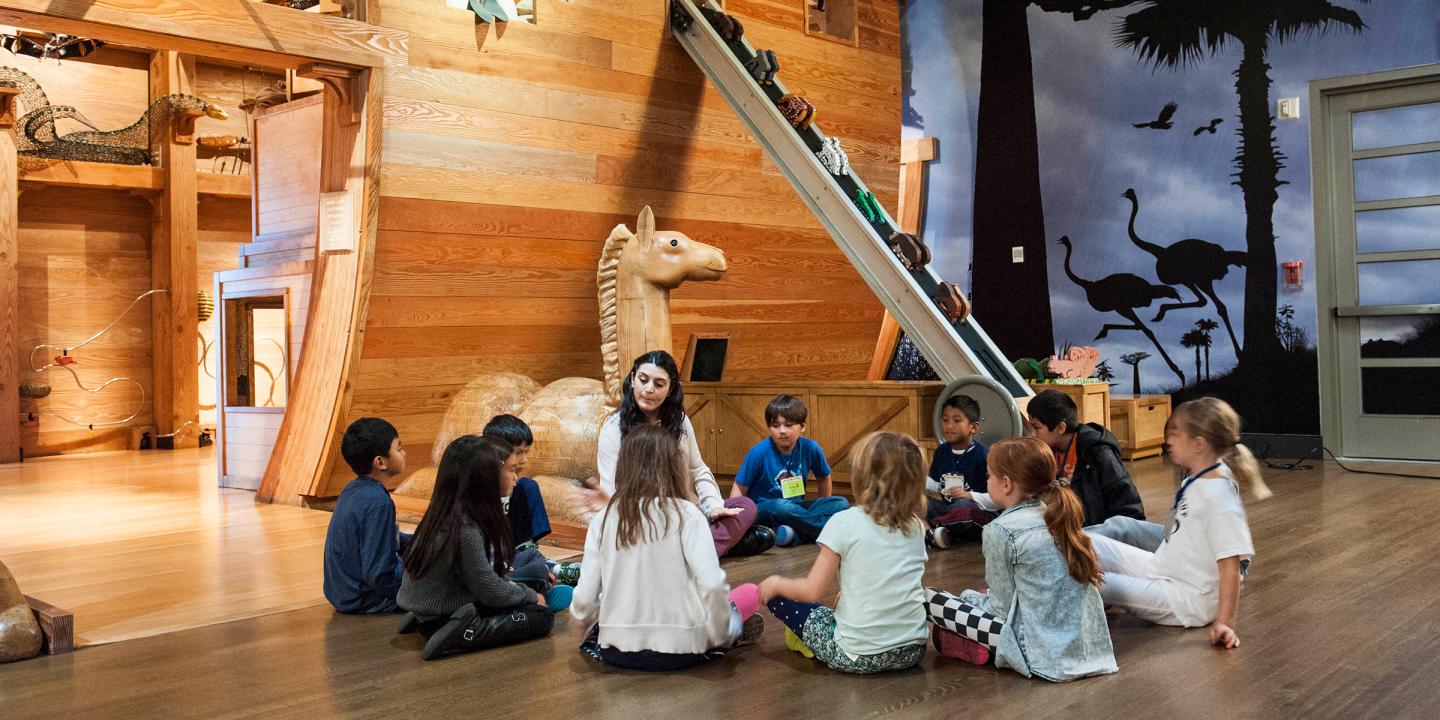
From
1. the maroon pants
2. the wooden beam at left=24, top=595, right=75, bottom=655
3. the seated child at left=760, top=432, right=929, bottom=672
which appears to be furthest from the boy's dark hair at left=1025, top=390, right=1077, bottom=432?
the wooden beam at left=24, top=595, right=75, bottom=655

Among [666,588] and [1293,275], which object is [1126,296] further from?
[666,588]

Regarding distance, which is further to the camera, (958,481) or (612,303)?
(612,303)

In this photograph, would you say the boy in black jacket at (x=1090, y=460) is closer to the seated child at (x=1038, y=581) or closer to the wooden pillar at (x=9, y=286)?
the seated child at (x=1038, y=581)

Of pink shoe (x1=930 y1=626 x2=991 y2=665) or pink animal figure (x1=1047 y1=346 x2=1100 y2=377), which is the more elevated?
pink animal figure (x1=1047 y1=346 x2=1100 y2=377)

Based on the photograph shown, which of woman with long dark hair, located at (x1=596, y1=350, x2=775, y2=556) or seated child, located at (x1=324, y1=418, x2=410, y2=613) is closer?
seated child, located at (x1=324, y1=418, x2=410, y2=613)

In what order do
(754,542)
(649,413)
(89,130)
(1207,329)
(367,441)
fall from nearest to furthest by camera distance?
(367,441) < (649,413) < (754,542) < (1207,329) < (89,130)

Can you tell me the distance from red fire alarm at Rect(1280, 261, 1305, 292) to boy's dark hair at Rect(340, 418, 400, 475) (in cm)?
711

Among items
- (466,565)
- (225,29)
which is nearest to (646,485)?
(466,565)

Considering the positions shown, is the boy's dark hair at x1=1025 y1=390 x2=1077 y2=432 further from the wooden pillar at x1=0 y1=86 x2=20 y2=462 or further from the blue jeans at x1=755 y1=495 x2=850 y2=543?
the wooden pillar at x1=0 y1=86 x2=20 y2=462

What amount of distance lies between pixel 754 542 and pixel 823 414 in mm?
2082

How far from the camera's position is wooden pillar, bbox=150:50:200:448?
1012 cm

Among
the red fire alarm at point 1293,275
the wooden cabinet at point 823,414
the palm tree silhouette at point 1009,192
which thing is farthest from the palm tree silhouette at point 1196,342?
the wooden cabinet at point 823,414

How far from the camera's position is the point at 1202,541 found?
335 cm

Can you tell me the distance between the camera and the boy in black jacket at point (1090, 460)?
431cm
